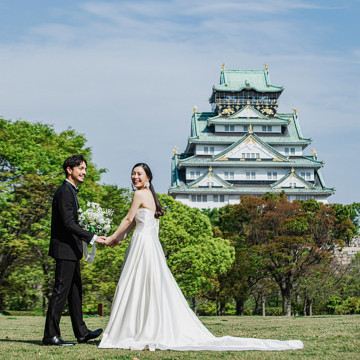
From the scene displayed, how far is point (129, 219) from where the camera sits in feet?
23.1

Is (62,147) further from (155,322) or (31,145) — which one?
(155,322)

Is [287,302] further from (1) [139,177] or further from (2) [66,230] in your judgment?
(2) [66,230]

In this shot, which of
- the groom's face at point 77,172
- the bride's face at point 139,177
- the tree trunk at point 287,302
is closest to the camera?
the groom's face at point 77,172

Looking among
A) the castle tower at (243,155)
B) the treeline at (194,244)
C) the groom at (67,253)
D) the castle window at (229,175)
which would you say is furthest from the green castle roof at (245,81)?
the groom at (67,253)

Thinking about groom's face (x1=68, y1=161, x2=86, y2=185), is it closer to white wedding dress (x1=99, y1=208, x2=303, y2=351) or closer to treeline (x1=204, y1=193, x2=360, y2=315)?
white wedding dress (x1=99, y1=208, x2=303, y2=351)

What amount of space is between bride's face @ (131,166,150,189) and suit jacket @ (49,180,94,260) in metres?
0.75

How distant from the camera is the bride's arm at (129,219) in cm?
704

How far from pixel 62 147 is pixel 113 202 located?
23.7 feet

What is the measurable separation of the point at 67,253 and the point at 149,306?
111 centimetres

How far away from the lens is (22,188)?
23.8 m

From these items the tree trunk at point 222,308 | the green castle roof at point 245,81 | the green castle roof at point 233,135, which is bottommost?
the tree trunk at point 222,308

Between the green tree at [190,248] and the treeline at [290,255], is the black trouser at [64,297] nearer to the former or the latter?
the green tree at [190,248]

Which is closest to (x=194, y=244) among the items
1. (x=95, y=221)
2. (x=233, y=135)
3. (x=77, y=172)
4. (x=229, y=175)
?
(x=95, y=221)

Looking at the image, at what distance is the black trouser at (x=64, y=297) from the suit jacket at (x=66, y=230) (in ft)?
0.37
